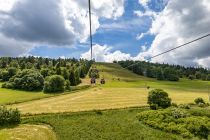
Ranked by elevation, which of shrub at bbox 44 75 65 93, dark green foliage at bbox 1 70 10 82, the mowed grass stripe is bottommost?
the mowed grass stripe

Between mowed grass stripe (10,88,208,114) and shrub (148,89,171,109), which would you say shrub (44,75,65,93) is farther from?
shrub (148,89,171,109)

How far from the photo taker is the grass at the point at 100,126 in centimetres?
6831

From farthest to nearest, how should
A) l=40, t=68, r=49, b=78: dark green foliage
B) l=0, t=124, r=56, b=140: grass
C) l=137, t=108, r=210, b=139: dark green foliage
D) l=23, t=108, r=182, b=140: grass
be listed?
l=40, t=68, r=49, b=78: dark green foliage
l=137, t=108, r=210, b=139: dark green foliage
l=23, t=108, r=182, b=140: grass
l=0, t=124, r=56, b=140: grass

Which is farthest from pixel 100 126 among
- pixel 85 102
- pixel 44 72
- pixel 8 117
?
pixel 44 72

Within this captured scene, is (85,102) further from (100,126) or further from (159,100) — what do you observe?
(100,126)

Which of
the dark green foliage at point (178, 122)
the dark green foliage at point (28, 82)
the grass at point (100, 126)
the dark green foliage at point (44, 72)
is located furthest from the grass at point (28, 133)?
the dark green foliage at point (44, 72)

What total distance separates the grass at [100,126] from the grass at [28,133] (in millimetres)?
1708

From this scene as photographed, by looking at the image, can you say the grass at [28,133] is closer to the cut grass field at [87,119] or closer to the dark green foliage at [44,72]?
the cut grass field at [87,119]

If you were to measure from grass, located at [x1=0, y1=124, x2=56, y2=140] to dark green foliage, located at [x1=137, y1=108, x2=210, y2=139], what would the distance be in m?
22.4

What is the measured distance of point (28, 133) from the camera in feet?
230

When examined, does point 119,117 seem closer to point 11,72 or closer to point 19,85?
point 19,85

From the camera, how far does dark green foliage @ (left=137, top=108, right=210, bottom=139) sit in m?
70.8

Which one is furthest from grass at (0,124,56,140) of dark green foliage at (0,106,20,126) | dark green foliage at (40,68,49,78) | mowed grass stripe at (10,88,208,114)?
dark green foliage at (40,68,49,78)

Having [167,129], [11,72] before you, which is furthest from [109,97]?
[11,72]
